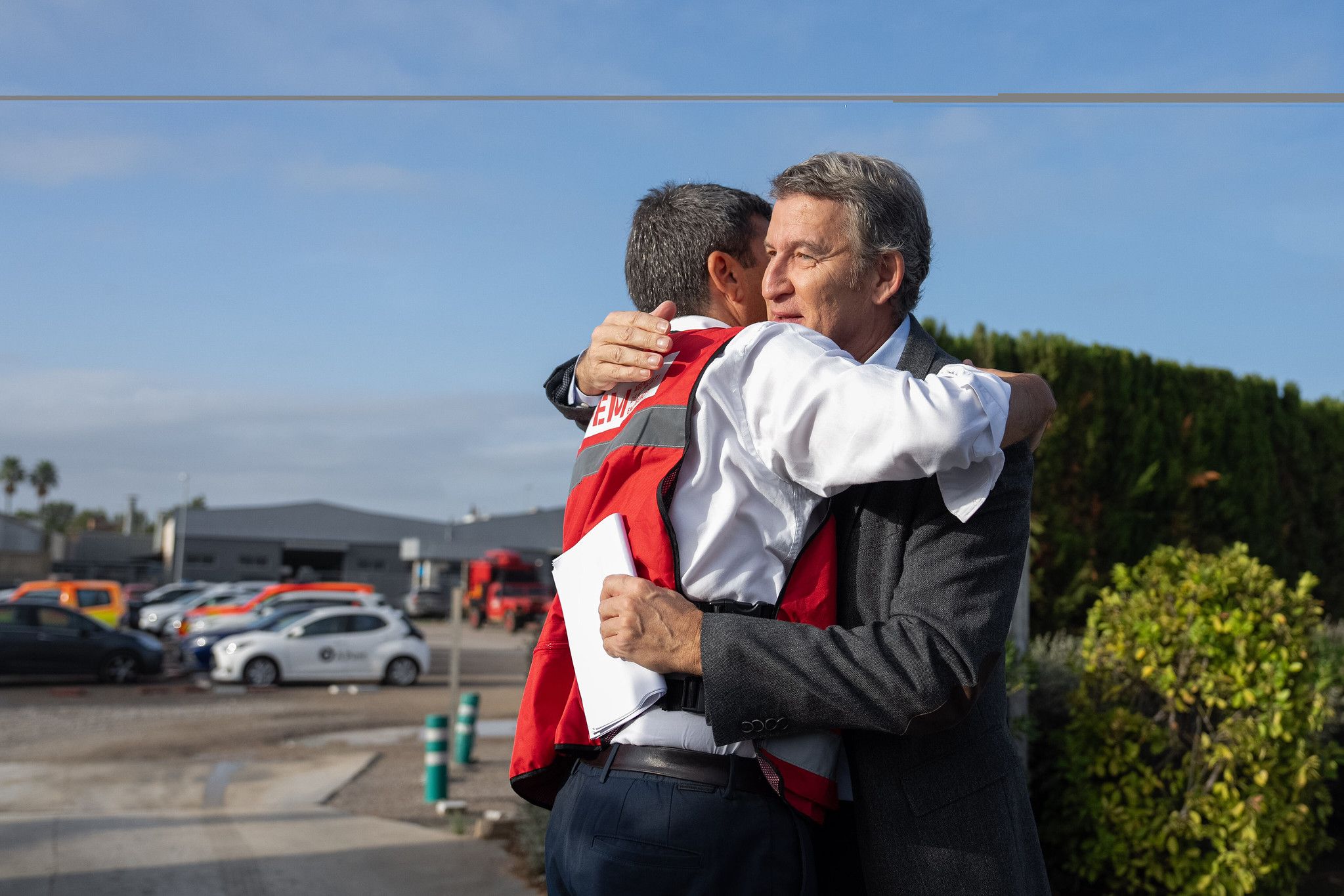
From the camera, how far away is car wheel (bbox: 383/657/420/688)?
64.3 feet

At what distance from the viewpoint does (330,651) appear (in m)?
19.2

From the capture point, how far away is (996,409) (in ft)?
5.57

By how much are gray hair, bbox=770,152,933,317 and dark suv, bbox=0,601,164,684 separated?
20.0 metres

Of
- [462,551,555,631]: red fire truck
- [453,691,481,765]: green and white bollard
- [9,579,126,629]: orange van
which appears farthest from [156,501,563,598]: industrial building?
[453,691,481,765]: green and white bollard

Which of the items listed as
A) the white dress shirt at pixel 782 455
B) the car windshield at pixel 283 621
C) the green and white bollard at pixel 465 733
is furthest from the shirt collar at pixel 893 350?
the car windshield at pixel 283 621

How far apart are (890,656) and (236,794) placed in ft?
30.9

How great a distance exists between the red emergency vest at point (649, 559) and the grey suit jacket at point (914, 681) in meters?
0.06

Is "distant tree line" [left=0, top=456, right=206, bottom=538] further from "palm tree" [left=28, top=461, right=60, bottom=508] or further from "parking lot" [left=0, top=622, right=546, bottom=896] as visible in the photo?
"parking lot" [left=0, top=622, right=546, bottom=896]

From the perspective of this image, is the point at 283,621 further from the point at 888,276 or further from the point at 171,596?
the point at 888,276

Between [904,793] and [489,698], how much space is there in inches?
657

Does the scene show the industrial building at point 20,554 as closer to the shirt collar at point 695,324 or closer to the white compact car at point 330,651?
the white compact car at point 330,651

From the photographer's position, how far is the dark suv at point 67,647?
18.5 meters

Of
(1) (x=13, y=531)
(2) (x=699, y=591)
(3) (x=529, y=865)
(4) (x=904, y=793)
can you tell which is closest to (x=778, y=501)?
(2) (x=699, y=591)

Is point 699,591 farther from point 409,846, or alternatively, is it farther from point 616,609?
point 409,846
